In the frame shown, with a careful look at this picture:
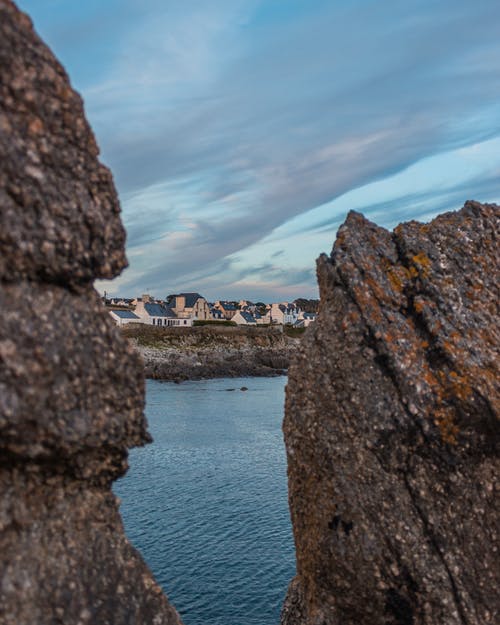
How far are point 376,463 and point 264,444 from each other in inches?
1633

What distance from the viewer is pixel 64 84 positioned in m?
7.27

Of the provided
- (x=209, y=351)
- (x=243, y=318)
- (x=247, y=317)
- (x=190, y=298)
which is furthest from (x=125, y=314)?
(x=247, y=317)

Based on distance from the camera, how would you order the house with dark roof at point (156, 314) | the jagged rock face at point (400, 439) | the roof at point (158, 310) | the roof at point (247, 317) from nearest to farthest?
the jagged rock face at point (400, 439) → the house with dark roof at point (156, 314) → the roof at point (158, 310) → the roof at point (247, 317)

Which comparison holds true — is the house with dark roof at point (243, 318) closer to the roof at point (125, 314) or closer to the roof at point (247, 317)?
the roof at point (247, 317)

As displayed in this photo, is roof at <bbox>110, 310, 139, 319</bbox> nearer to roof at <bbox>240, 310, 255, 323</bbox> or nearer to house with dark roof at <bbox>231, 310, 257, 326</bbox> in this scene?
house with dark roof at <bbox>231, 310, 257, 326</bbox>

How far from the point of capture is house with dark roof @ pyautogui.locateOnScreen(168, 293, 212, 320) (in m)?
176

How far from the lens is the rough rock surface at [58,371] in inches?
255

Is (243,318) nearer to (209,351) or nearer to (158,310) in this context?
(158,310)

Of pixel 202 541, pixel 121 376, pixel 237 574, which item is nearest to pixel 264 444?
pixel 202 541

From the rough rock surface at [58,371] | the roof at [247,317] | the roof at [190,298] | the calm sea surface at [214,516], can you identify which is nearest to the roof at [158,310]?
the roof at [190,298]

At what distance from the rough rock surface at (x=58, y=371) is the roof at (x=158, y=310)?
161 m

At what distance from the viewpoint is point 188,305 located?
177000 millimetres

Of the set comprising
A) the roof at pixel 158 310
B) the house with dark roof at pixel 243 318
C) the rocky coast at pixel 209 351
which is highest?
the roof at pixel 158 310

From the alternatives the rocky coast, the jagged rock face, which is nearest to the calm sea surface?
the jagged rock face
